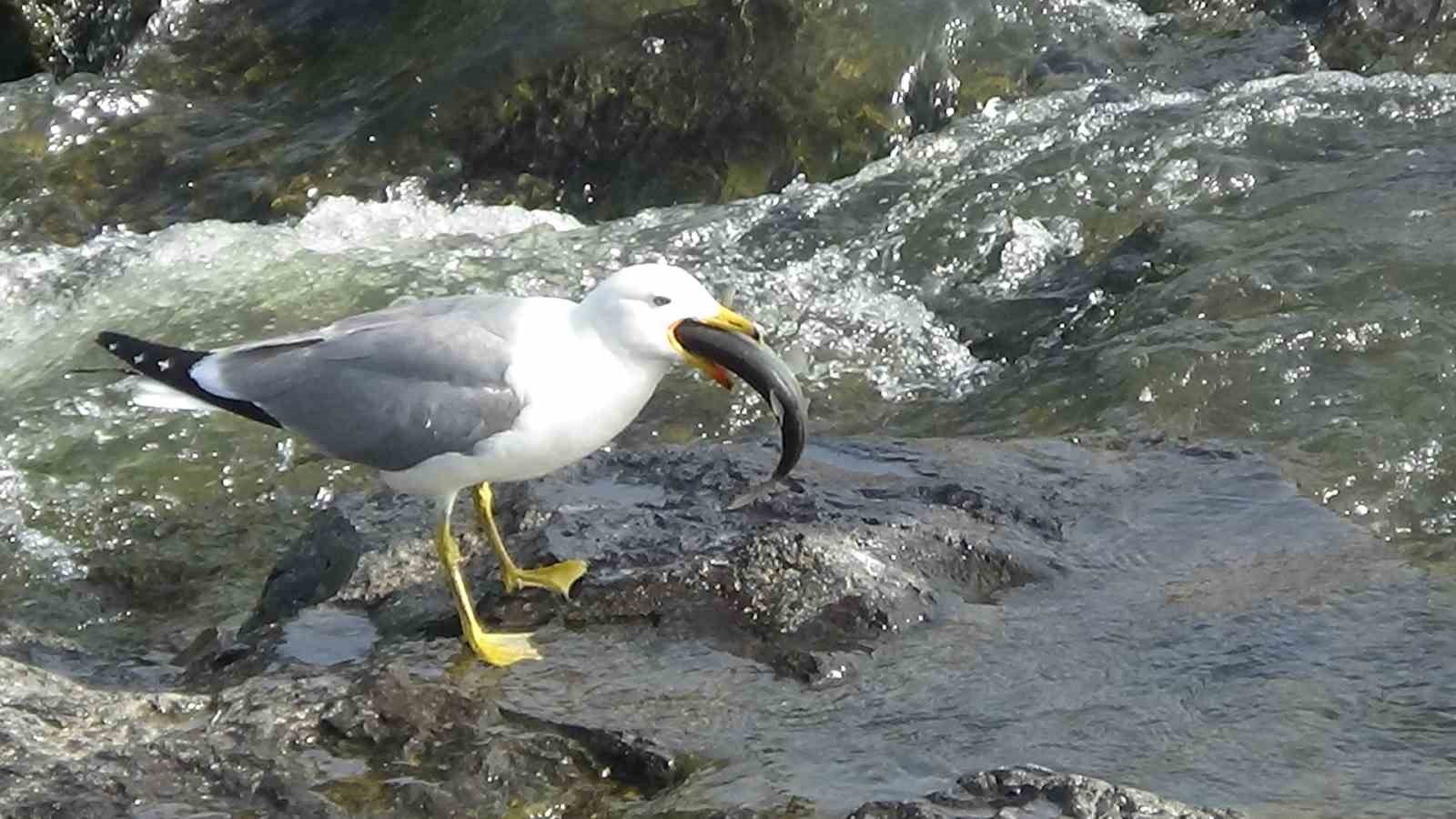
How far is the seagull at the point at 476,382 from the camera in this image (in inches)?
200

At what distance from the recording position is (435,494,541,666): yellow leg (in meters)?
4.89

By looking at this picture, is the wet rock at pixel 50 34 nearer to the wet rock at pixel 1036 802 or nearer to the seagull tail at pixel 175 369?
the seagull tail at pixel 175 369

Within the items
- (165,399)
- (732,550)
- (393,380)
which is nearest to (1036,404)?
(732,550)

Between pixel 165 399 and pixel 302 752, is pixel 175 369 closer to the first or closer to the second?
pixel 165 399

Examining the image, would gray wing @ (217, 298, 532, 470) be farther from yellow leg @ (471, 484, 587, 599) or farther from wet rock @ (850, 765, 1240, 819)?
wet rock @ (850, 765, 1240, 819)

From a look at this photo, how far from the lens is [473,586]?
17.9 feet

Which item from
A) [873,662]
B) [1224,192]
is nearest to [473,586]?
[873,662]

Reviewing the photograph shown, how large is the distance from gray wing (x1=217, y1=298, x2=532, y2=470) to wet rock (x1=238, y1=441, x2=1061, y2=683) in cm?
38

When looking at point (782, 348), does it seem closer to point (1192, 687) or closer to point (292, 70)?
point (1192, 687)

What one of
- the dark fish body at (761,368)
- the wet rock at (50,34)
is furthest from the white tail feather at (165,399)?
the wet rock at (50,34)

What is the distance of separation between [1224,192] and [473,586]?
14.7 feet

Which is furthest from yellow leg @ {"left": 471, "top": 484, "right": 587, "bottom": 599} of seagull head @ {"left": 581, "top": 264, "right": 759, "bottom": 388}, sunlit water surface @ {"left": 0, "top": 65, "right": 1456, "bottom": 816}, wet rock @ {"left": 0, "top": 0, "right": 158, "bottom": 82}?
wet rock @ {"left": 0, "top": 0, "right": 158, "bottom": 82}

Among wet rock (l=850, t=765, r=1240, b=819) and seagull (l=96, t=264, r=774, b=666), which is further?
seagull (l=96, t=264, r=774, b=666)

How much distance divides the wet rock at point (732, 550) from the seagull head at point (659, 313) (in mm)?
494
